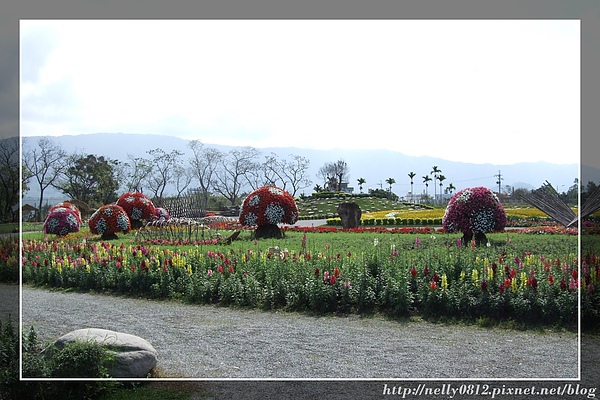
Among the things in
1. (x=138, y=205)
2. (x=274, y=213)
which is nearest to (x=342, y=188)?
(x=274, y=213)

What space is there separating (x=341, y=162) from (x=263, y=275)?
2357 mm

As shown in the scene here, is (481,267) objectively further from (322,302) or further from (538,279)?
(322,302)

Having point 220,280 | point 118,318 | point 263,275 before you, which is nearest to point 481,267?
point 263,275

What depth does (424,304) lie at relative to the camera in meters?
5.26

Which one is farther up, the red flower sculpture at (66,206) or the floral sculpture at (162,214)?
the red flower sculpture at (66,206)

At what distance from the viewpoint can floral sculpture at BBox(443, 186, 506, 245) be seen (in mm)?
9352

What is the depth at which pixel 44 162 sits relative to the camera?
6.51 meters

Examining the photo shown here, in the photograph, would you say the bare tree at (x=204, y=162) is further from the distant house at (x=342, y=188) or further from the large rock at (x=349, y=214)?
the large rock at (x=349, y=214)

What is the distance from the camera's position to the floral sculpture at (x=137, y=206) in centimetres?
1018

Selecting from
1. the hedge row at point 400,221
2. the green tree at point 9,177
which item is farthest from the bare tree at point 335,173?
the green tree at point 9,177

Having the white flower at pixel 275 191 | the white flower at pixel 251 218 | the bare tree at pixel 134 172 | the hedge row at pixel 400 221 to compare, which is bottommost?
the hedge row at pixel 400 221

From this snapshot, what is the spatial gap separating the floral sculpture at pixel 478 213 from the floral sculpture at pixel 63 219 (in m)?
7.09

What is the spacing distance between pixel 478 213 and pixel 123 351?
7.31 m

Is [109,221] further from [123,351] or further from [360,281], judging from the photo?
[123,351]
